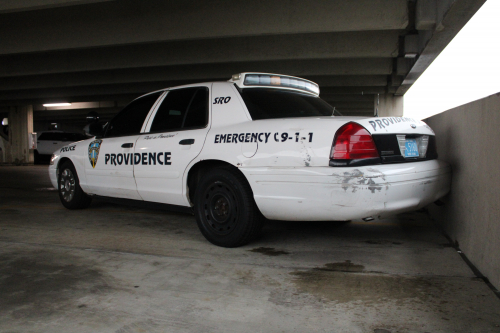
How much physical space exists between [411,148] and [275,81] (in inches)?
61.3

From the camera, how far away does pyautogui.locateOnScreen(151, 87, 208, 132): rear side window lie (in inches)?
171

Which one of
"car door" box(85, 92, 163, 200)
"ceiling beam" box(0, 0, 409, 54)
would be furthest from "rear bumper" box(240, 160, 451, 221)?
"ceiling beam" box(0, 0, 409, 54)

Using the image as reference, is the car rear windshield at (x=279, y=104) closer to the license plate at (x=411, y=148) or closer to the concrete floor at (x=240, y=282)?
the license plate at (x=411, y=148)

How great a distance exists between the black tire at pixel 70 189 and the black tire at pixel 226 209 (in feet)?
8.66

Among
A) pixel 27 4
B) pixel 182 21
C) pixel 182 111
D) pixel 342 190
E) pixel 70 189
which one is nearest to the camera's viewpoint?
pixel 342 190

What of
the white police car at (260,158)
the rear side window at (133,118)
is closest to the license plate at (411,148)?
the white police car at (260,158)

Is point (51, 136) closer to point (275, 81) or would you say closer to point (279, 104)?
point (275, 81)

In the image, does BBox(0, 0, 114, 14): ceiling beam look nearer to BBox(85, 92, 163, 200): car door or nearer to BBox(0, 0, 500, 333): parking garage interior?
BBox(0, 0, 500, 333): parking garage interior

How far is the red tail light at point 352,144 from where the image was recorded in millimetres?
3277

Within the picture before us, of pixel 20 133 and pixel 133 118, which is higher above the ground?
pixel 20 133

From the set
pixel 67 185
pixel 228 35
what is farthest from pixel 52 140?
pixel 67 185

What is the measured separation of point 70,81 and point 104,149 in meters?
13.0

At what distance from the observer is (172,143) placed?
443 centimetres

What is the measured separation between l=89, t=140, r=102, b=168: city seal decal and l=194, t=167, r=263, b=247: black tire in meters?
2.04
